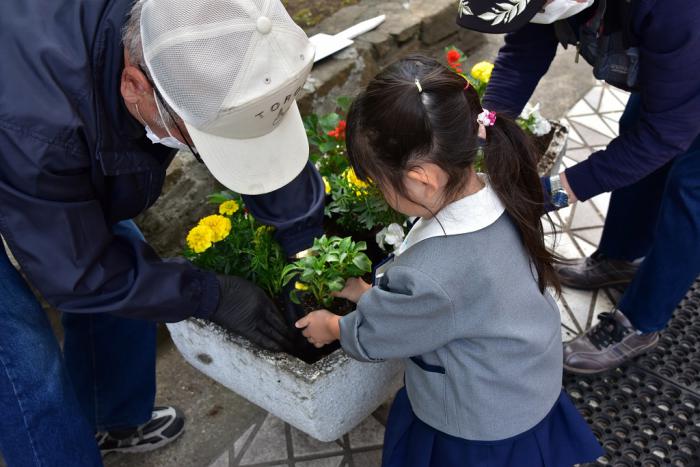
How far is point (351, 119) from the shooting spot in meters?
1.37

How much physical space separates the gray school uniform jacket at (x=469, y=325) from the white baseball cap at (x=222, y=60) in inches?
17.9

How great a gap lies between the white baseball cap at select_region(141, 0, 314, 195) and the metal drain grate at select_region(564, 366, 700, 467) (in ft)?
5.27

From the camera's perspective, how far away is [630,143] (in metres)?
1.76

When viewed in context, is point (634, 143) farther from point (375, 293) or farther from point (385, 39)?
point (385, 39)

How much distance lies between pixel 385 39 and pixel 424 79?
2.13 meters

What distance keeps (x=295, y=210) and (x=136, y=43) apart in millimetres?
677

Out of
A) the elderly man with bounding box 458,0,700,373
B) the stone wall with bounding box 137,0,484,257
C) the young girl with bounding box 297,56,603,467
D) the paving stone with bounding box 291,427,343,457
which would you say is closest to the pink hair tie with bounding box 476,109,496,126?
the young girl with bounding box 297,56,603,467

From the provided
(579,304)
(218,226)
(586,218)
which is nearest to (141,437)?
(218,226)

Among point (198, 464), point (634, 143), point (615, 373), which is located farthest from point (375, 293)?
point (615, 373)

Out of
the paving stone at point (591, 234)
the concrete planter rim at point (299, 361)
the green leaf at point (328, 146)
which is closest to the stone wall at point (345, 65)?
the green leaf at point (328, 146)

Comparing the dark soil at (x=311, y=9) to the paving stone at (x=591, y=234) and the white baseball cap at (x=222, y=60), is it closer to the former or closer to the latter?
the paving stone at (x=591, y=234)

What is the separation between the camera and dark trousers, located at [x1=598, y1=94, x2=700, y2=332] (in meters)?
1.94

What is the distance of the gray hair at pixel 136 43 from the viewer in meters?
1.30

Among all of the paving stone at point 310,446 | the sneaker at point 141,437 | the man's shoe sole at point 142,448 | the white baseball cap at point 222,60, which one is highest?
the white baseball cap at point 222,60
